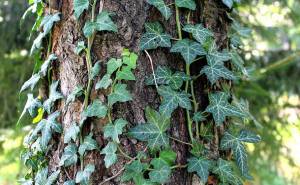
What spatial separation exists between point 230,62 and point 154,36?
306mm

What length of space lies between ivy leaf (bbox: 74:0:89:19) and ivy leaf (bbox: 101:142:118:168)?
0.37 metres

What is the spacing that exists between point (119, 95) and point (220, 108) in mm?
286

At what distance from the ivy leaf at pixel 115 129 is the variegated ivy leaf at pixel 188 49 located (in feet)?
0.79

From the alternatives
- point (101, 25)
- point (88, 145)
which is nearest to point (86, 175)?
point (88, 145)

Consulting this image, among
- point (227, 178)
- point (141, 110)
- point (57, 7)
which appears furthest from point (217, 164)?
point (57, 7)

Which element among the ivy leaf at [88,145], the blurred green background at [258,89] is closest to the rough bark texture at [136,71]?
the ivy leaf at [88,145]

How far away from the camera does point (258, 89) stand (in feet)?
11.2

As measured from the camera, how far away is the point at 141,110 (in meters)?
1.20

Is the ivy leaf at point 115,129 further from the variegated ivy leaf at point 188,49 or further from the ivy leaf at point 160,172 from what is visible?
the variegated ivy leaf at point 188,49

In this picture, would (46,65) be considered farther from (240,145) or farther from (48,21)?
(240,145)

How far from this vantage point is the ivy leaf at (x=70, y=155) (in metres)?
1.24

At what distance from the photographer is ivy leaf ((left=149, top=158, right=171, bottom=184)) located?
1140 millimetres

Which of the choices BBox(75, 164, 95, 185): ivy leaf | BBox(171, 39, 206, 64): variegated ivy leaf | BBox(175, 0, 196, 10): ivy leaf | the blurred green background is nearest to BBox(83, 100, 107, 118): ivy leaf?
BBox(75, 164, 95, 185): ivy leaf

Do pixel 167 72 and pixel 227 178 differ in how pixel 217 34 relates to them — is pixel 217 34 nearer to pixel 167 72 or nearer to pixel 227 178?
pixel 167 72
